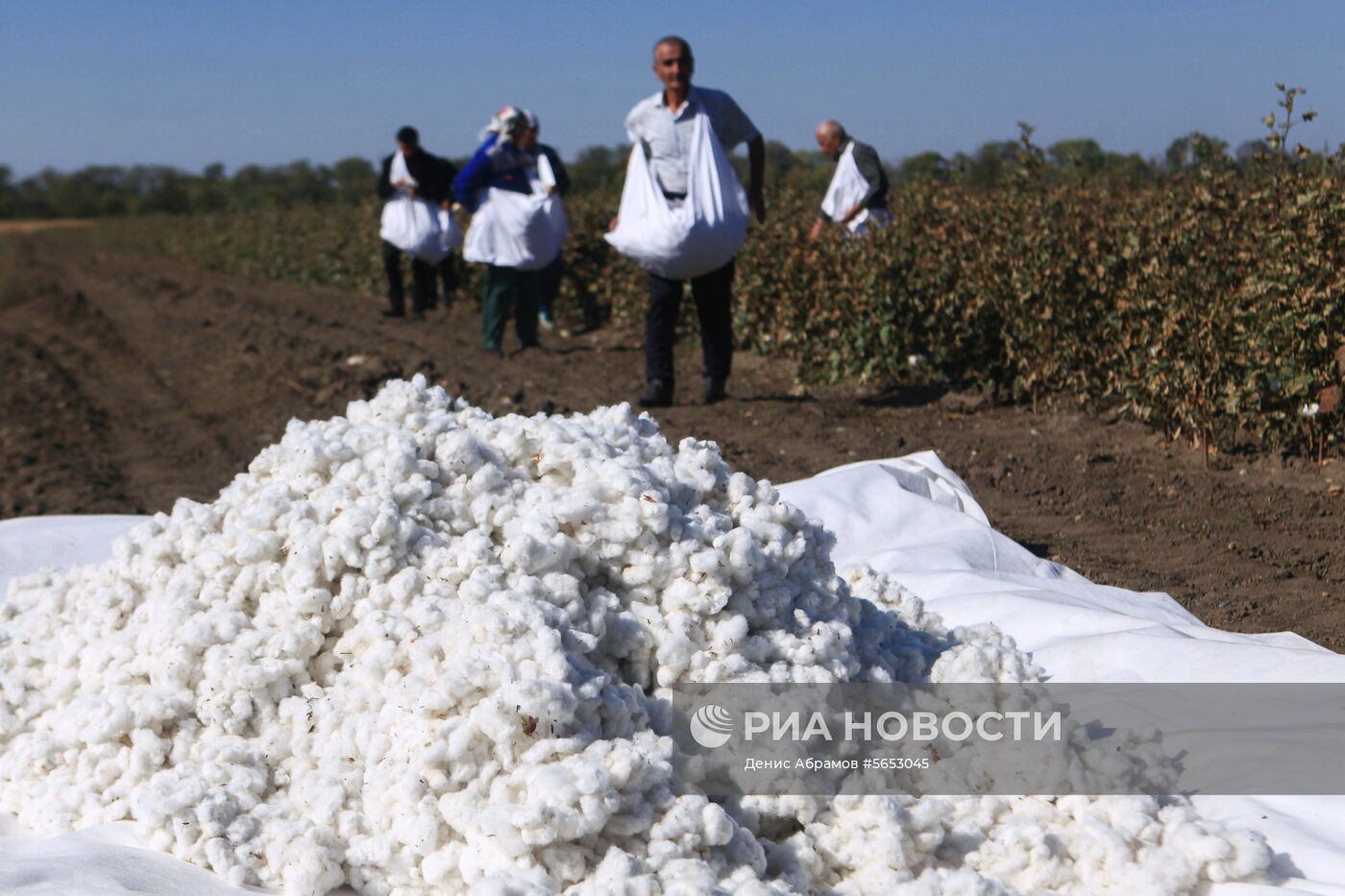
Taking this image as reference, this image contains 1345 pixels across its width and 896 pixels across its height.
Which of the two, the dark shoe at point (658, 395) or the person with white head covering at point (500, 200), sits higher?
the person with white head covering at point (500, 200)

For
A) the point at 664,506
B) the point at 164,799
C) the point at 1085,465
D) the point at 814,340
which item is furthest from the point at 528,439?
the point at 814,340

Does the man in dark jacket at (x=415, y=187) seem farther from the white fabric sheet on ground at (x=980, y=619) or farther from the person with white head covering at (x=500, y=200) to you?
the white fabric sheet on ground at (x=980, y=619)

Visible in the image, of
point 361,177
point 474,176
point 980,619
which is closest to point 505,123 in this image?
point 474,176

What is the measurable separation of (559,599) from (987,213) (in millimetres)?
5706

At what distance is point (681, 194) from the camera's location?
6434 mm

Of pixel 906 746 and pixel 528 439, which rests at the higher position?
pixel 528 439

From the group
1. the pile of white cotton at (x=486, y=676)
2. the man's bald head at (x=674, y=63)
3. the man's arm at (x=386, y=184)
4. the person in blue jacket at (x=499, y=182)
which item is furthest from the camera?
the man's arm at (x=386, y=184)

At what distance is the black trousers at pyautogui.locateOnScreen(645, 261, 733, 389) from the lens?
656 centimetres

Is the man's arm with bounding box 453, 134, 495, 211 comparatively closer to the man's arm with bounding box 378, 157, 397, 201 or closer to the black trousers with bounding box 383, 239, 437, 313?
the man's arm with bounding box 378, 157, 397, 201

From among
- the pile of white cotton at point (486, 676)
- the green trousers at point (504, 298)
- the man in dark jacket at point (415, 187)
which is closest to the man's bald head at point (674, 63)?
the green trousers at point (504, 298)

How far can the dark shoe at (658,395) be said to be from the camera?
22.3 feet

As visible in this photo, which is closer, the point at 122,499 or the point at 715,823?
the point at 715,823

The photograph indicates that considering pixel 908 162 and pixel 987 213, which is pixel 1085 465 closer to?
pixel 987 213

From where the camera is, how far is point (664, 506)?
233 centimetres
